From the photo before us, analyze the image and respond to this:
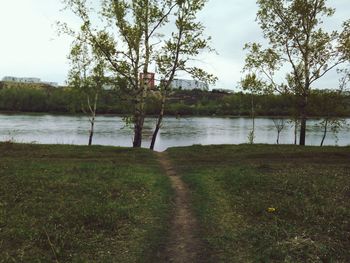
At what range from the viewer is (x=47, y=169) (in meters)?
18.5

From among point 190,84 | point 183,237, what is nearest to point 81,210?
point 183,237

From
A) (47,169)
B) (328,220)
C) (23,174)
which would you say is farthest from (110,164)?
(328,220)

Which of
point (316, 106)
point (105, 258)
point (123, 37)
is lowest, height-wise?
point (105, 258)

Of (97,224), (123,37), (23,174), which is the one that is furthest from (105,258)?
(123,37)

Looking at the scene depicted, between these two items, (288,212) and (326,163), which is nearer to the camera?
(288,212)

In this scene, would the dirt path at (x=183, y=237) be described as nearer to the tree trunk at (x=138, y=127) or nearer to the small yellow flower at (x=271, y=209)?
the small yellow flower at (x=271, y=209)

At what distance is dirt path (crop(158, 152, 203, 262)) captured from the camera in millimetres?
9134

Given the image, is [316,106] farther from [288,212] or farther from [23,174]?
[23,174]

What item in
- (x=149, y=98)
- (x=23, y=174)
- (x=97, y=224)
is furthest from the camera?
(x=149, y=98)

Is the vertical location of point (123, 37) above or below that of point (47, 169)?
above

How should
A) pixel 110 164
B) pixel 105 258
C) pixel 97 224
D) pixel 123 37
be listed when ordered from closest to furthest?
pixel 105 258, pixel 97 224, pixel 110 164, pixel 123 37

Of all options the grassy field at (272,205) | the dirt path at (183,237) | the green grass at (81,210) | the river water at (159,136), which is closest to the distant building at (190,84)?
the grassy field at (272,205)

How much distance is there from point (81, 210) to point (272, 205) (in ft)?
23.1

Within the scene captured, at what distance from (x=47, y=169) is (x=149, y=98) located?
1391cm
